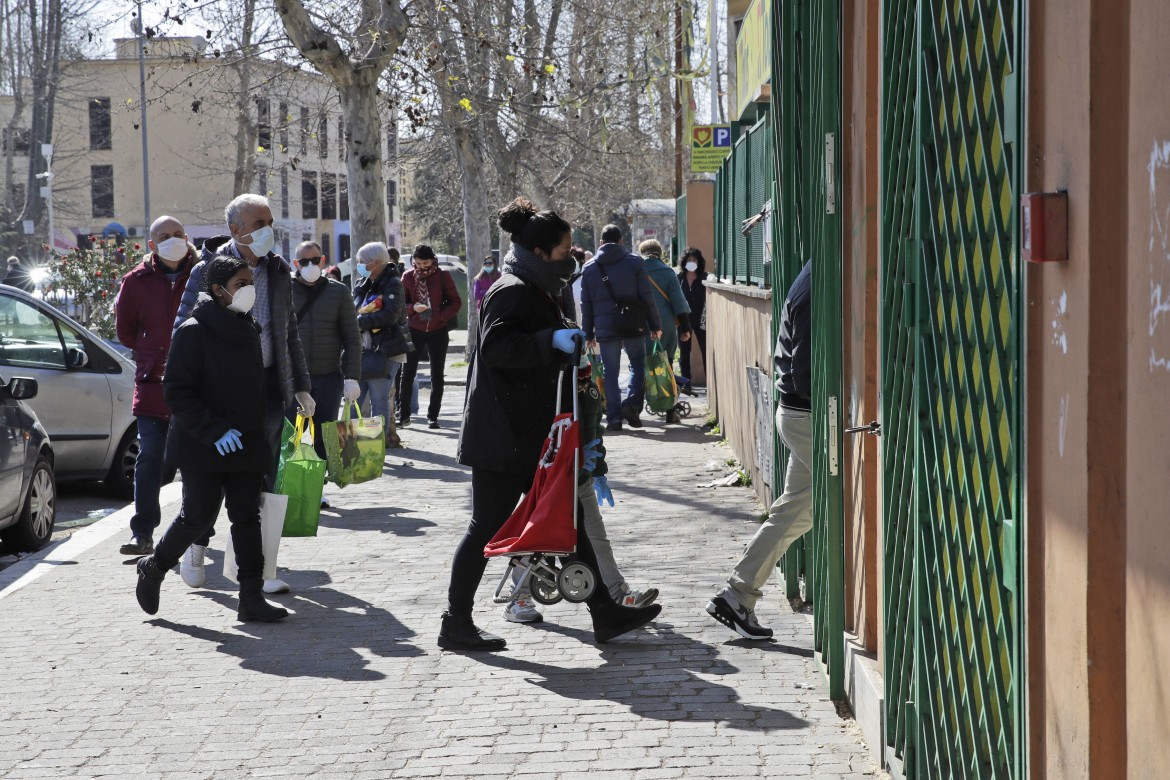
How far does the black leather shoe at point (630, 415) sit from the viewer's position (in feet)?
50.4

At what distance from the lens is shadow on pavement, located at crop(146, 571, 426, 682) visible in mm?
6277

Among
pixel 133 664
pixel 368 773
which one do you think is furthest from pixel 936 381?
pixel 133 664

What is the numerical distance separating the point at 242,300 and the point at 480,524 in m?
1.58

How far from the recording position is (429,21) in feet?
61.5

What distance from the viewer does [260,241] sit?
7.58m

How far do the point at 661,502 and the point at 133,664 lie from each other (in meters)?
4.84

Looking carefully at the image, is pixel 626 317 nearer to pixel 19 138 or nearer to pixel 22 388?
pixel 22 388

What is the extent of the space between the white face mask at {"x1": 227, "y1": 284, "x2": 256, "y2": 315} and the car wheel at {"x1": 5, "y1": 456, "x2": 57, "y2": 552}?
3115 mm

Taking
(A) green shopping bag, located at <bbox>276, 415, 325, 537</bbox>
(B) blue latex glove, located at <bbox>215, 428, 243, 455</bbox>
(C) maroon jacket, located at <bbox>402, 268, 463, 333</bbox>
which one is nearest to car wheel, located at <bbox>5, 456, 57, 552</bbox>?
(A) green shopping bag, located at <bbox>276, 415, 325, 537</bbox>

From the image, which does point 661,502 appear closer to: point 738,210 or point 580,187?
point 738,210

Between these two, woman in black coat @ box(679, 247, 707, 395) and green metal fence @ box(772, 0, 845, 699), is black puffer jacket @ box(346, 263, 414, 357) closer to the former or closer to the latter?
green metal fence @ box(772, 0, 845, 699)

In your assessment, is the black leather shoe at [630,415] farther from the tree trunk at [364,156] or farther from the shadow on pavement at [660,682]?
the shadow on pavement at [660,682]

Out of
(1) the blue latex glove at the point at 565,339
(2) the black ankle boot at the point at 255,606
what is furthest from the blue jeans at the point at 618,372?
(1) the blue latex glove at the point at 565,339

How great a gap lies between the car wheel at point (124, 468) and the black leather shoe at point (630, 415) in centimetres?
544
